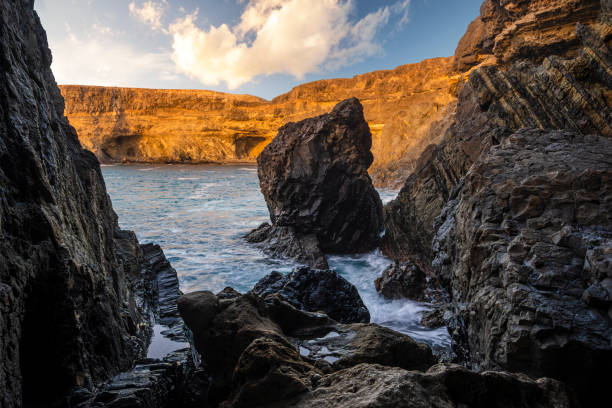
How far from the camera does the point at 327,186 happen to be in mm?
8438

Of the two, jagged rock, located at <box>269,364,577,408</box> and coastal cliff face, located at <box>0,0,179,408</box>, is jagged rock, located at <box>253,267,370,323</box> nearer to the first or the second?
coastal cliff face, located at <box>0,0,179,408</box>

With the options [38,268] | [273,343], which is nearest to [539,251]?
[273,343]

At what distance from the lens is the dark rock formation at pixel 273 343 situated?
1506 mm

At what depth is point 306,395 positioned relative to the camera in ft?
4.21

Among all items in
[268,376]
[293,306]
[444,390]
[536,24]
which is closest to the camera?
[444,390]

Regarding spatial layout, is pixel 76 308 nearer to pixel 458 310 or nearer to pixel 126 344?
pixel 126 344

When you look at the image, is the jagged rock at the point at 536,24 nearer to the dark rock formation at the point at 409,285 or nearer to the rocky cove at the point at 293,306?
the rocky cove at the point at 293,306

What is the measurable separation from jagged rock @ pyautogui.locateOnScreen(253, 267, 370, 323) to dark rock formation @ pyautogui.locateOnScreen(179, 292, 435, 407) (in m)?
1.46

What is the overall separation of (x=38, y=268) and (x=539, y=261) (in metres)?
2.96

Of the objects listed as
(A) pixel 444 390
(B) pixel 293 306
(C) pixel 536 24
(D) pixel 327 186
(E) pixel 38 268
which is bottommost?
(B) pixel 293 306

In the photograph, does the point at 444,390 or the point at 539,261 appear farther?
the point at 539,261

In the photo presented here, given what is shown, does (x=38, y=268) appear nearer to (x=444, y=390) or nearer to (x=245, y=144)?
(x=444, y=390)

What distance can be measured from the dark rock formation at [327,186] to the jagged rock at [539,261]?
5.12 m

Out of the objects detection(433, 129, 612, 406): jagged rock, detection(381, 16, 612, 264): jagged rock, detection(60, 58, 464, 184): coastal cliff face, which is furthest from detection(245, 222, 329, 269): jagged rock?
detection(60, 58, 464, 184): coastal cliff face
